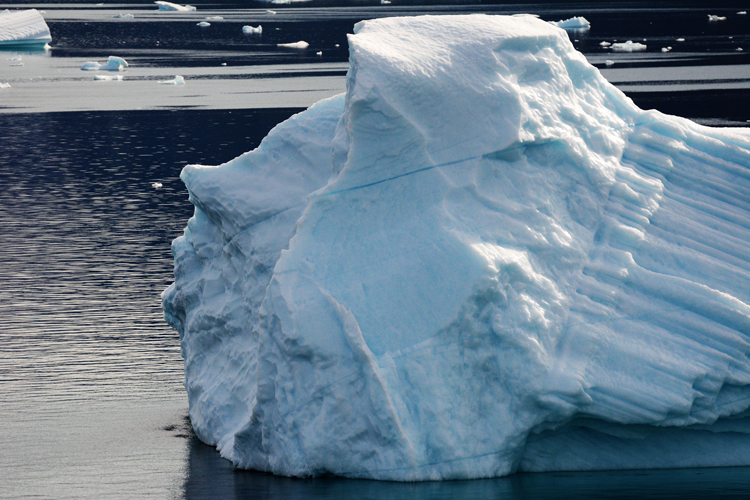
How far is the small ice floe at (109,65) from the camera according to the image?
4076cm

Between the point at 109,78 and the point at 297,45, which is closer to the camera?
the point at 109,78

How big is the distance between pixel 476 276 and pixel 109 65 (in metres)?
35.8

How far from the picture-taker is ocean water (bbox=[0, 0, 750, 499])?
812 cm

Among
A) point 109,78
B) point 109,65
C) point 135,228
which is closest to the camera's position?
point 135,228

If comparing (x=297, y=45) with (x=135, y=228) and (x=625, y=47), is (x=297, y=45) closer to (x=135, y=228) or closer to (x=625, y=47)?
(x=625, y=47)

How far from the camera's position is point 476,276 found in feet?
25.6

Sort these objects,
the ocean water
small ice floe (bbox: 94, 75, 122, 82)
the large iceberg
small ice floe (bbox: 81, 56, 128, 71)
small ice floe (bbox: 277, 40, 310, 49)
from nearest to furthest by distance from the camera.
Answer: the large iceberg, the ocean water, small ice floe (bbox: 94, 75, 122, 82), small ice floe (bbox: 81, 56, 128, 71), small ice floe (bbox: 277, 40, 310, 49)

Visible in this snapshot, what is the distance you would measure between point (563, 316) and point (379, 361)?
1.44 m

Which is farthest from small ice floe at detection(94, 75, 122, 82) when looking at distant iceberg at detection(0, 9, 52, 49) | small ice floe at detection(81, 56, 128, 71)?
distant iceberg at detection(0, 9, 52, 49)

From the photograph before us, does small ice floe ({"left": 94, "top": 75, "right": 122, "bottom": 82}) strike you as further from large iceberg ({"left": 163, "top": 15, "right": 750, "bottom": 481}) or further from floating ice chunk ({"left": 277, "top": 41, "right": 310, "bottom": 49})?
large iceberg ({"left": 163, "top": 15, "right": 750, "bottom": 481})

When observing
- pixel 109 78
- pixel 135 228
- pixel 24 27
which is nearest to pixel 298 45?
pixel 24 27

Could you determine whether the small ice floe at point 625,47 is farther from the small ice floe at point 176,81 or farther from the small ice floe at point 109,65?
the small ice floe at point 109,65

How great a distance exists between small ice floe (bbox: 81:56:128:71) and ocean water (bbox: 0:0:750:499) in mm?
427

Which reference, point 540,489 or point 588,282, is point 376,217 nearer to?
point 588,282
